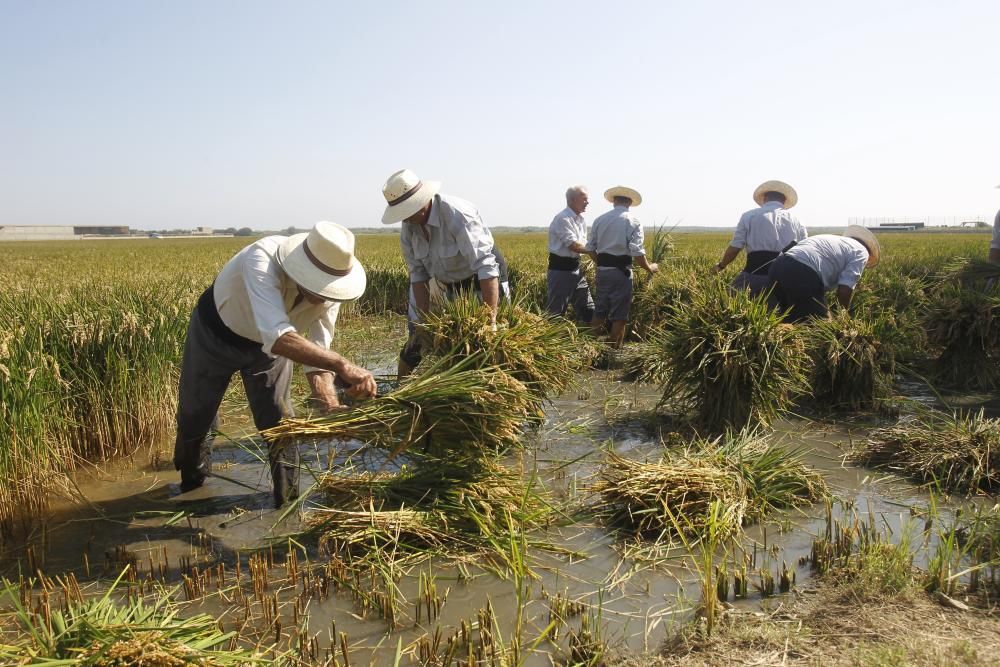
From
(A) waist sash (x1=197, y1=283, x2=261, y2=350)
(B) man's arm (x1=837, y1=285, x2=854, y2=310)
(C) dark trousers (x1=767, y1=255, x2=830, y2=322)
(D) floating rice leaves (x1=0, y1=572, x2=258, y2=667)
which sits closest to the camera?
(D) floating rice leaves (x1=0, y1=572, x2=258, y2=667)

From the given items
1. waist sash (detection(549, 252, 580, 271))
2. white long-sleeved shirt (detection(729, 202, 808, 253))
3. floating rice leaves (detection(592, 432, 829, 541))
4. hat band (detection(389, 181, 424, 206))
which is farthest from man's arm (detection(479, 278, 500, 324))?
white long-sleeved shirt (detection(729, 202, 808, 253))

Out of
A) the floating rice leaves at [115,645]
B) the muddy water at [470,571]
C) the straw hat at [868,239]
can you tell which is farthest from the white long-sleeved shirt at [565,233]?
the floating rice leaves at [115,645]

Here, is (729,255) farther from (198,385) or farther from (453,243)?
(198,385)

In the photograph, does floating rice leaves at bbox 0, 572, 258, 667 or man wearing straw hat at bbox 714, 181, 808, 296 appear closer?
floating rice leaves at bbox 0, 572, 258, 667

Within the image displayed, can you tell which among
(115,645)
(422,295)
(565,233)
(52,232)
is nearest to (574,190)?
(565,233)

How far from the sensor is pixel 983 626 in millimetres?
2600

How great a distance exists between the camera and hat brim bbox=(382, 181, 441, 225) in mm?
4785

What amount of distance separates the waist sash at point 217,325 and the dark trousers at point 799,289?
435 cm

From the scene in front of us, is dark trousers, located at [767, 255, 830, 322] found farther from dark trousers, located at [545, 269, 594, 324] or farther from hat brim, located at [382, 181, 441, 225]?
hat brim, located at [382, 181, 441, 225]

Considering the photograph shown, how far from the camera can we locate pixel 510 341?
13.1 ft

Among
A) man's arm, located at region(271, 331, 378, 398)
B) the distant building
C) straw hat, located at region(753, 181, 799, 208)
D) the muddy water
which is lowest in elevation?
the muddy water

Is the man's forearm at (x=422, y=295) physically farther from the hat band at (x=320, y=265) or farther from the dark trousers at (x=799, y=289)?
the dark trousers at (x=799, y=289)

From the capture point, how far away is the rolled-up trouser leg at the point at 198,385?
3.89 m

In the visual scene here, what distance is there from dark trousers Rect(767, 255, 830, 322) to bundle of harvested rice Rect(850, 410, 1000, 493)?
61.5 inches
